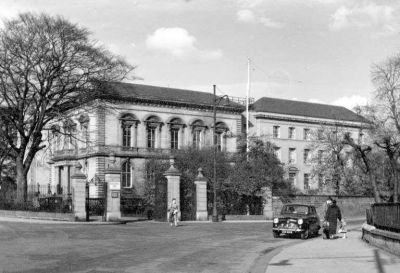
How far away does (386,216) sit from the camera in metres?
17.3

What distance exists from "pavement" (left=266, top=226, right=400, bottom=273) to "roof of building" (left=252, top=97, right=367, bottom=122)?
69.1 metres

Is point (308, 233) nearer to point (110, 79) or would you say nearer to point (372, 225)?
point (372, 225)

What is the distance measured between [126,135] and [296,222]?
165 ft

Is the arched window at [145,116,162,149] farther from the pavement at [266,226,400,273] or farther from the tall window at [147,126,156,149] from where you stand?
the pavement at [266,226,400,273]

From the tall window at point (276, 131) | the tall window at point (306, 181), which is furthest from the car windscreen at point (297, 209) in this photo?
the tall window at point (276, 131)

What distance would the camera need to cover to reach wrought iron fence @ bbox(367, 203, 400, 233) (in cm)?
1586

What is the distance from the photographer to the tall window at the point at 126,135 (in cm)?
7283

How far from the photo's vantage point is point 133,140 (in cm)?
7362

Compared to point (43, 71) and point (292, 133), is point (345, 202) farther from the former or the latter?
point (292, 133)

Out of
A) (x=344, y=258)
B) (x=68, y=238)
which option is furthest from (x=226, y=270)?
(x=68, y=238)

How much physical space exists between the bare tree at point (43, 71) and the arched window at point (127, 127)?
86.8ft

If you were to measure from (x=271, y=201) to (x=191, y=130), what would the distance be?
33683 mm

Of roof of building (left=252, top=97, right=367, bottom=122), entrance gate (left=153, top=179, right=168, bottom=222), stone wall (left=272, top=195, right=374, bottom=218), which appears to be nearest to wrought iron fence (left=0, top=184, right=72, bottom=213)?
entrance gate (left=153, top=179, right=168, bottom=222)

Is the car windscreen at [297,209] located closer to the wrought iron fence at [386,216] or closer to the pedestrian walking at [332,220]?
the pedestrian walking at [332,220]
